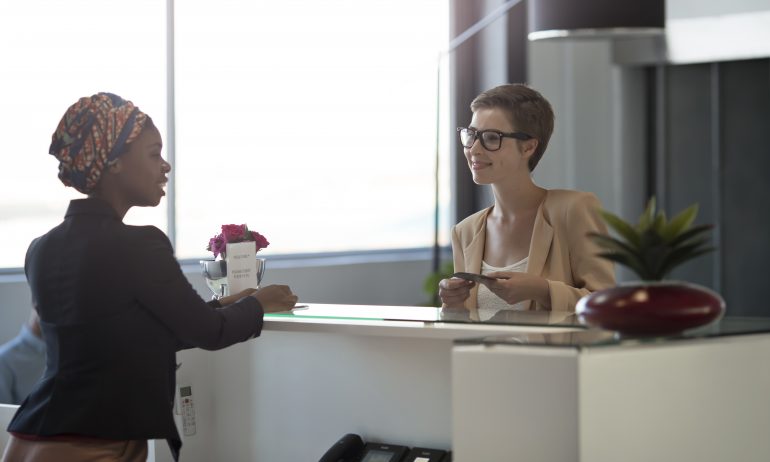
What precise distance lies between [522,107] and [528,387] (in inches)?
62.5

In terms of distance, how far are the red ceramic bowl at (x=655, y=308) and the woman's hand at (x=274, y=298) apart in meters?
1.06

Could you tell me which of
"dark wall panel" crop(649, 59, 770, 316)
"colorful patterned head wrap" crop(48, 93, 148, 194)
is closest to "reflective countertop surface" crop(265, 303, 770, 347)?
"colorful patterned head wrap" crop(48, 93, 148, 194)

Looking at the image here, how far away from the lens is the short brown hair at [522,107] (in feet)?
12.0

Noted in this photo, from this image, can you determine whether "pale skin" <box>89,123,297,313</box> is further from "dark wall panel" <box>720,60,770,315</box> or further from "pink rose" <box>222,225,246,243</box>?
"dark wall panel" <box>720,60,770,315</box>

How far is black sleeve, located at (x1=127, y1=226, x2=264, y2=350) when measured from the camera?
2.60 metres

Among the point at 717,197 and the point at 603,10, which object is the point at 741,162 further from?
the point at 603,10

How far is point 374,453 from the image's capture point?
9.91 feet

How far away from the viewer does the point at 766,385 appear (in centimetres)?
251

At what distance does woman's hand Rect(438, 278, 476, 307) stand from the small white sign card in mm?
594

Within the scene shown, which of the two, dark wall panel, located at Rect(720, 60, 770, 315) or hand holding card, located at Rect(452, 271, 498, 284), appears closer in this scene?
hand holding card, located at Rect(452, 271, 498, 284)

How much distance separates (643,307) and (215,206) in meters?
5.33

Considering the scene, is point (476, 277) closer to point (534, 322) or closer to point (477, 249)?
point (534, 322)

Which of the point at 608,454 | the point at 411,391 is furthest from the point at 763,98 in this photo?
the point at 608,454

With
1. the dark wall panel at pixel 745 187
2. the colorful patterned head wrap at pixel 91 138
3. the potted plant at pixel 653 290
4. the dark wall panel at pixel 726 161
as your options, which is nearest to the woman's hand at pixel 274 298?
the colorful patterned head wrap at pixel 91 138
